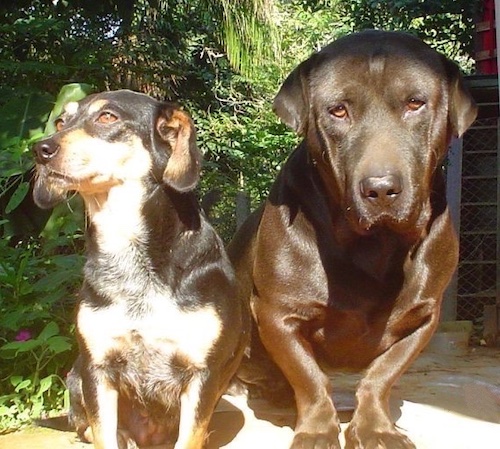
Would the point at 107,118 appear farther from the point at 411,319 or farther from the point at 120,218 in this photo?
the point at 411,319

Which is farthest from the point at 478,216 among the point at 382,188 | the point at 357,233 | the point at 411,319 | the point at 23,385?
the point at 382,188

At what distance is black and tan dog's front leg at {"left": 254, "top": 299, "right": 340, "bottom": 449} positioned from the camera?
2.95 metres

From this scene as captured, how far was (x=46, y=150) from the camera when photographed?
286cm

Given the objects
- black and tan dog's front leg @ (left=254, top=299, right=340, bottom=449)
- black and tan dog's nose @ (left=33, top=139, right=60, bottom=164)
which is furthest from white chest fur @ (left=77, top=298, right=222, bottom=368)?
black and tan dog's nose @ (left=33, top=139, right=60, bottom=164)

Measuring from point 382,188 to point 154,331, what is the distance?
0.91 metres

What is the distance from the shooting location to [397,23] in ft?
34.1

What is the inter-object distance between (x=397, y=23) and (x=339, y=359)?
7.80m

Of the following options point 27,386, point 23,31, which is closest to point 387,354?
point 27,386

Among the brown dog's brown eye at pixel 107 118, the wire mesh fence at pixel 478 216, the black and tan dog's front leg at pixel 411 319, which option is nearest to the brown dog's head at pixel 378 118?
the black and tan dog's front leg at pixel 411 319

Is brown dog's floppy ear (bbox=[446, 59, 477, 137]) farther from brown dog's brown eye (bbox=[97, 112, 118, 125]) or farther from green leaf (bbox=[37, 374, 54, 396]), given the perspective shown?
green leaf (bbox=[37, 374, 54, 396])

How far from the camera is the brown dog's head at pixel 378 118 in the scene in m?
2.66

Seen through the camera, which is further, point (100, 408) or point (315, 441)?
point (315, 441)

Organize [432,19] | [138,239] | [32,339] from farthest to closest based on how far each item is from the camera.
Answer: [432,19]
[32,339]
[138,239]

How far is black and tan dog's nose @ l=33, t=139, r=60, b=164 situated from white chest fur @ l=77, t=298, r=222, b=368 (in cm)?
55
